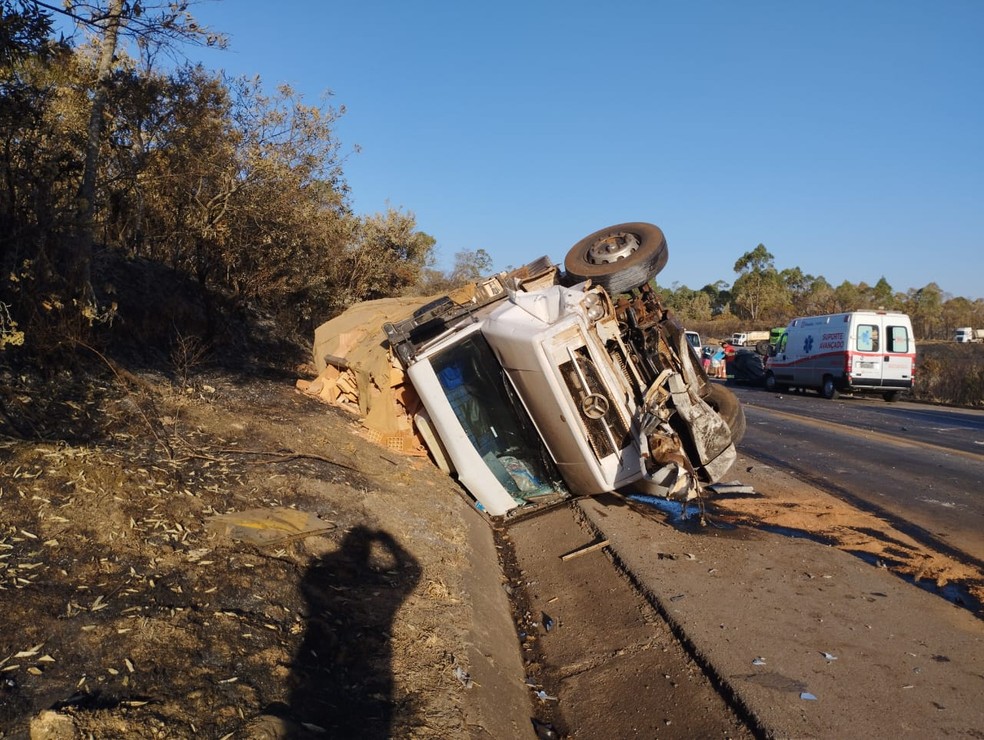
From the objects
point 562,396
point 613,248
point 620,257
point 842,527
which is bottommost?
point 842,527

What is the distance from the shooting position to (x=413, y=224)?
931 inches

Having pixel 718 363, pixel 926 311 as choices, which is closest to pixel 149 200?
pixel 718 363

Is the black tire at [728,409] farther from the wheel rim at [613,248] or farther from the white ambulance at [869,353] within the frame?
the white ambulance at [869,353]

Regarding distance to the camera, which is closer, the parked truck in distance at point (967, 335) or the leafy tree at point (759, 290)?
the parked truck in distance at point (967, 335)

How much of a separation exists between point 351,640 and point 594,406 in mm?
3289

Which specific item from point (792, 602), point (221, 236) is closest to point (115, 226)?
point (221, 236)

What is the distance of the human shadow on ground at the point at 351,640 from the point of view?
124 inches

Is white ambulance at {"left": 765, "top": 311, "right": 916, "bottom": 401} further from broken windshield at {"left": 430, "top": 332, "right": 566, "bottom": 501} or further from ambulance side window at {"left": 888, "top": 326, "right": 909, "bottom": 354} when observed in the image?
broken windshield at {"left": 430, "top": 332, "right": 566, "bottom": 501}

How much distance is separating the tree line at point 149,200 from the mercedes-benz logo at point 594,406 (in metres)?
4.31

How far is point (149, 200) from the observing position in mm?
11781

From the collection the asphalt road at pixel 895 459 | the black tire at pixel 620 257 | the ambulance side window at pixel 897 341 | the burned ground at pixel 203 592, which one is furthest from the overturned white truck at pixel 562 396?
the ambulance side window at pixel 897 341

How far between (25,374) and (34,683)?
14.1ft

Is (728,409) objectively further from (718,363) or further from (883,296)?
(883,296)

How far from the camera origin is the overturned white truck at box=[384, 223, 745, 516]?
6578 mm
